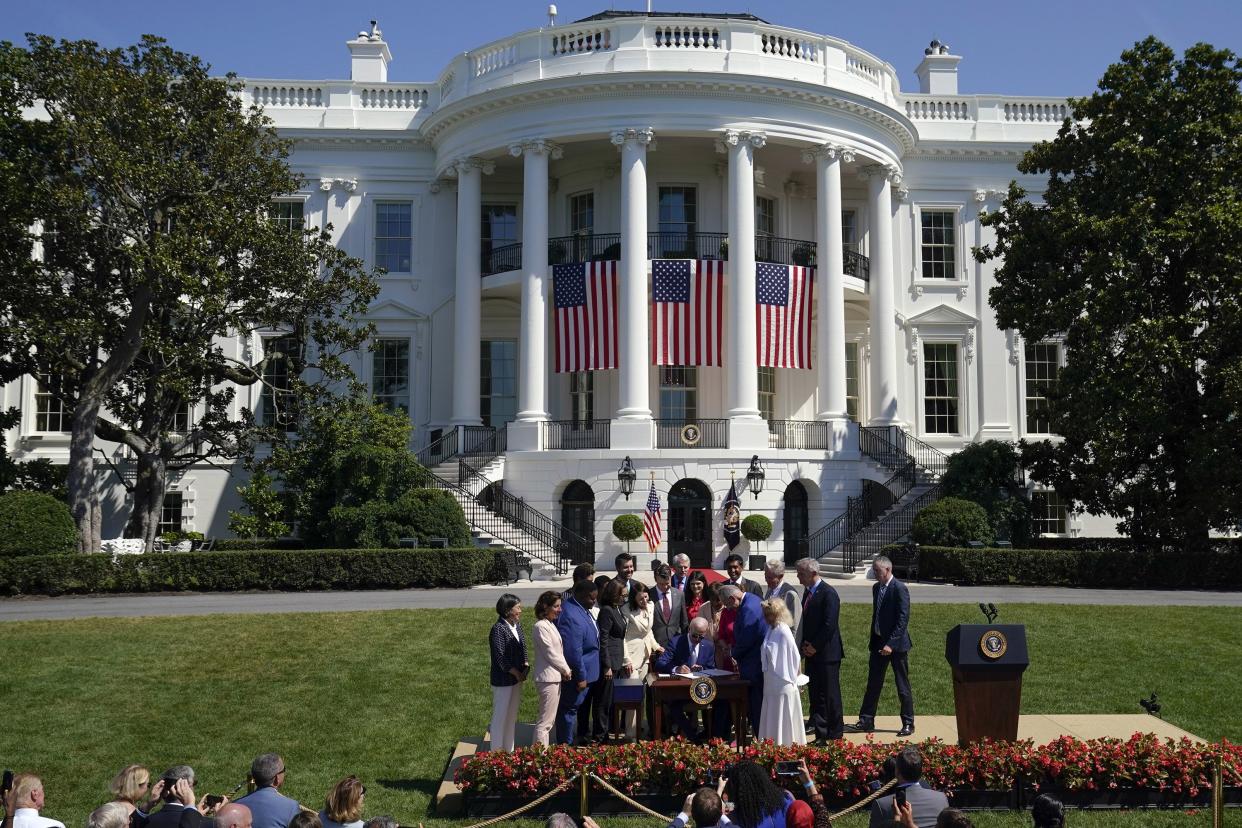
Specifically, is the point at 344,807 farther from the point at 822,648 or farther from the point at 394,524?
the point at 394,524

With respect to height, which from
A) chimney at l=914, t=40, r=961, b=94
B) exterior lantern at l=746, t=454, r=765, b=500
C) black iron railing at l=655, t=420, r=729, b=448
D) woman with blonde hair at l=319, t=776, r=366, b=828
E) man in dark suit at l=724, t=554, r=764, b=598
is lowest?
woman with blonde hair at l=319, t=776, r=366, b=828

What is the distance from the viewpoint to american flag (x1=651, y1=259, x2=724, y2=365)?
30.1 meters

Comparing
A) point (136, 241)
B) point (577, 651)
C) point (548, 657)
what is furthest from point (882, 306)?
point (548, 657)

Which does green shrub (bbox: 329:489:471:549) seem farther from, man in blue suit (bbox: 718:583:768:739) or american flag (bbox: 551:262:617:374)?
man in blue suit (bbox: 718:583:768:739)

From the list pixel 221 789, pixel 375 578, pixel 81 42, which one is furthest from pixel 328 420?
pixel 221 789

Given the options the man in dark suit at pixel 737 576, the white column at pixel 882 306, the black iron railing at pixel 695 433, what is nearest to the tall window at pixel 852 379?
the white column at pixel 882 306

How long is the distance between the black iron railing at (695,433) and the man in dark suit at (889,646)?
1795 centimetres

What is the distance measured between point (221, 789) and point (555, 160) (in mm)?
25459

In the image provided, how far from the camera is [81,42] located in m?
25.0

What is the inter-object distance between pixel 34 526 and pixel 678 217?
1886 centimetres

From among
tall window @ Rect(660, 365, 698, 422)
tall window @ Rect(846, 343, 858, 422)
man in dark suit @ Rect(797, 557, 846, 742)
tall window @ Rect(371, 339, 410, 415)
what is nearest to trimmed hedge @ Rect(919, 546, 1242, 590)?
tall window @ Rect(660, 365, 698, 422)

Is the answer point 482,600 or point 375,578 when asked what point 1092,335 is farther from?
point 375,578

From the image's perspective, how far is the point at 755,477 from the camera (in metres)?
28.8

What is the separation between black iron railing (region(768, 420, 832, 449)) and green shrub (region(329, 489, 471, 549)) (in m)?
9.25
